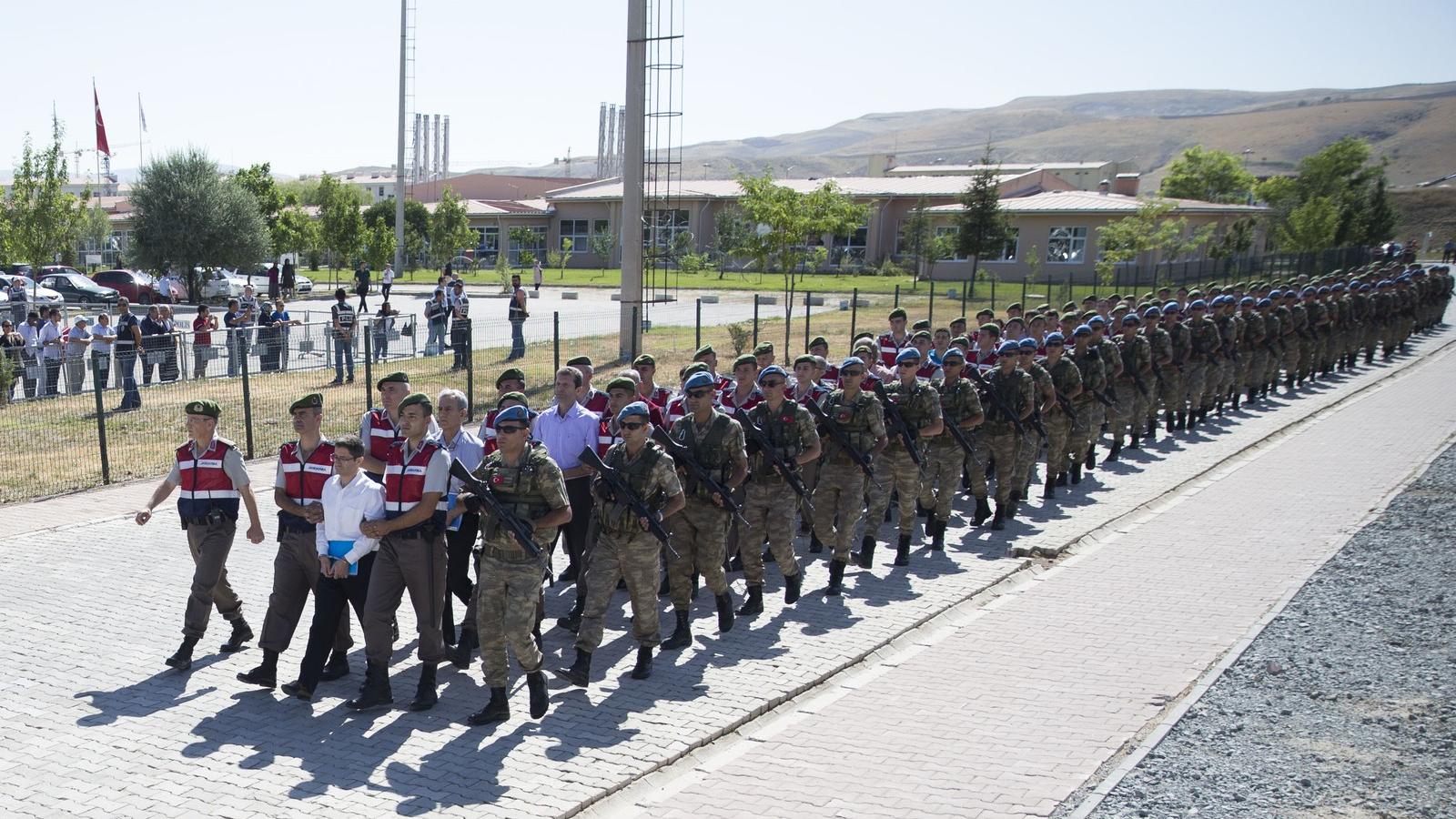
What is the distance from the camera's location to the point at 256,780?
19.7ft

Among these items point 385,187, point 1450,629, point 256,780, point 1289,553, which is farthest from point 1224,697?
point 385,187

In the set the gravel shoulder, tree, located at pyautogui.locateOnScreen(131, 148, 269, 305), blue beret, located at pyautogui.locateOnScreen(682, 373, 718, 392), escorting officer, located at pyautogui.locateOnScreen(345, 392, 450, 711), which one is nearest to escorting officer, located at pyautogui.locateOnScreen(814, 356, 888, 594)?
blue beret, located at pyautogui.locateOnScreen(682, 373, 718, 392)

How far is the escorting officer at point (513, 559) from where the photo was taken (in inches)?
261

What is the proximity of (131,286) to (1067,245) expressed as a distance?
36.0 meters

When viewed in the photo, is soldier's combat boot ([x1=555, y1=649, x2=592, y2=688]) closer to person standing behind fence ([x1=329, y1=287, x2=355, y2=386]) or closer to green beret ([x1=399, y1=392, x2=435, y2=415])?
green beret ([x1=399, y1=392, x2=435, y2=415])

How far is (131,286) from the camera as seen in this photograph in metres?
38.8

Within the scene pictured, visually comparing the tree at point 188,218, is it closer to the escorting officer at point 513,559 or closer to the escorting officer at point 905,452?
Answer: the escorting officer at point 905,452

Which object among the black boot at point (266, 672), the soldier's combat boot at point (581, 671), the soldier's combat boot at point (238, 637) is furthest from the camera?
the soldier's combat boot at point (238, 637)

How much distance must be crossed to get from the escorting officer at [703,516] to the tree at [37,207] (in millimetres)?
39335

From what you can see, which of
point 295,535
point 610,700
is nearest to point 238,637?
point 295,535

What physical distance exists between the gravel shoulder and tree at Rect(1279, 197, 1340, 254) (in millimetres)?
39924

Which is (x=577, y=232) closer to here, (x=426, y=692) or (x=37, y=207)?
(x=37, y=207)

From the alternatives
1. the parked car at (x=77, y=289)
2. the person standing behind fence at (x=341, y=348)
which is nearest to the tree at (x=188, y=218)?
the parked car at (x=77, y=289)

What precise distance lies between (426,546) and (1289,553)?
792 centimetres
